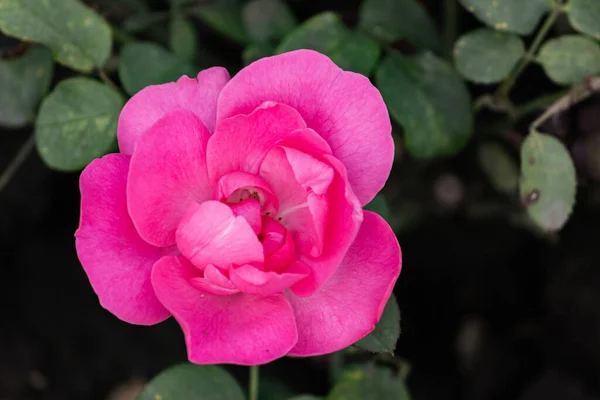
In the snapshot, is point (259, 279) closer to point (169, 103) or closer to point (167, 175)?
point (167, 175)

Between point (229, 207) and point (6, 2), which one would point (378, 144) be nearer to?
point (229, 207)

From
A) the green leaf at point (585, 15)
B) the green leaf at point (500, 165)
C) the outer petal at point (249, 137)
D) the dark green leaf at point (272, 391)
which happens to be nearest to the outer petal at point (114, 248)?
the outer petal at point (249, 137)

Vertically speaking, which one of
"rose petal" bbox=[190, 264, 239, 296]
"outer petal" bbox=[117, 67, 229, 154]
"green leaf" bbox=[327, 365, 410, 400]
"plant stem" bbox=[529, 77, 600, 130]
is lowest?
"green leaf" bbox=[327, 365, 410, 400]

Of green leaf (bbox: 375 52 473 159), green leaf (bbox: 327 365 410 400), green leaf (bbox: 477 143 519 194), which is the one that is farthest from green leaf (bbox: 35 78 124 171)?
green leaf (bbox: 477 143 519 194)

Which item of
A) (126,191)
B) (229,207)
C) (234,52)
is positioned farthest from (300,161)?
(234,52)

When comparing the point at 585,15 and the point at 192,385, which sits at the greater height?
the point at 585,15

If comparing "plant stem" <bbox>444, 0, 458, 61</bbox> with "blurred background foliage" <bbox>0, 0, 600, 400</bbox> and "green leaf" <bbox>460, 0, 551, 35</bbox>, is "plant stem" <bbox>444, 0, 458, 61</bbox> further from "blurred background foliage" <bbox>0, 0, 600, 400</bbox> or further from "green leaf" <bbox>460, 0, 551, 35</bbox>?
"green leaf" <bbox>460, 0, 551, 35</bbox>

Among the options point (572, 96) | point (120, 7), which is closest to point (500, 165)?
point (572, 96)
